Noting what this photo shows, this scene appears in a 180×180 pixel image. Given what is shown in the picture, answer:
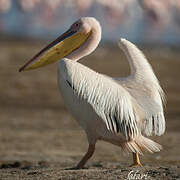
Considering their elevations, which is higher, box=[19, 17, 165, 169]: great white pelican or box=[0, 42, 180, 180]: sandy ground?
box=[19, 17, 165, 169]: great white pelican

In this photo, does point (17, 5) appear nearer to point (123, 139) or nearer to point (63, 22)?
point (63, 22)

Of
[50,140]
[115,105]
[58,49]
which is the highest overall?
[58,49]

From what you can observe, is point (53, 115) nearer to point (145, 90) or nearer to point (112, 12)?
point (145, 90)

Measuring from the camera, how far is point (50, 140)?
36.7 feet

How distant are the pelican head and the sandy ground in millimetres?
1417

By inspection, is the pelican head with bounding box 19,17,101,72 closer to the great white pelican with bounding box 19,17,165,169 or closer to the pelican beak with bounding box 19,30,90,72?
the pelican beak with bounding box 19,30,90,72

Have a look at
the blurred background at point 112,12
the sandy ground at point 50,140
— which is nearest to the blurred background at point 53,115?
the sandy ground at point 50,140

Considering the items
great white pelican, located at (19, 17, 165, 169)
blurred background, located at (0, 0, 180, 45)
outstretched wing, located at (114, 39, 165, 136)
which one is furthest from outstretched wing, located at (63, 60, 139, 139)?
blurred background, located at (0, 0, 180, 45)

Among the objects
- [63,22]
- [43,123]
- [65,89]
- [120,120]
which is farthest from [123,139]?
[63,22]

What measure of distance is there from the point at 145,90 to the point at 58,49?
1.36 metres

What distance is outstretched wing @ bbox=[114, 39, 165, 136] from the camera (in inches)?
242

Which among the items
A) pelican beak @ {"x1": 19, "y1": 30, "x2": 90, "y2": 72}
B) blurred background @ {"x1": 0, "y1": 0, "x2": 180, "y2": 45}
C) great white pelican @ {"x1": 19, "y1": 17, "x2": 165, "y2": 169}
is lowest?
blurred background @ {"x1": 0, "y1": 0, "x2": 180, "y2": 45}

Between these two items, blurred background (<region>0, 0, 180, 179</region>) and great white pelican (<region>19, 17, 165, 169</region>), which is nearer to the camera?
great white pelican (<region>19, 17, 165, 169</region>)

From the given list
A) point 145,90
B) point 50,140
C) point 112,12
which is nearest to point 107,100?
point 145,90
